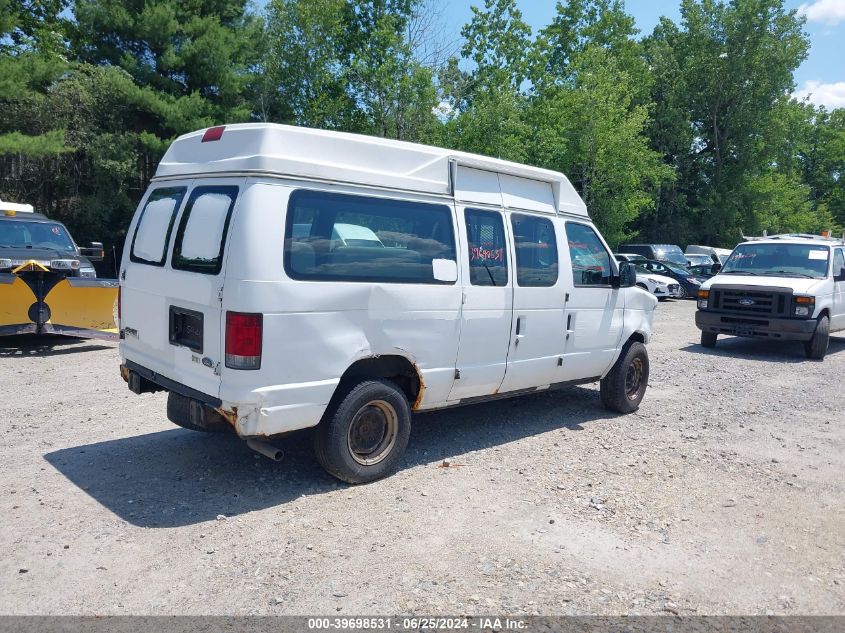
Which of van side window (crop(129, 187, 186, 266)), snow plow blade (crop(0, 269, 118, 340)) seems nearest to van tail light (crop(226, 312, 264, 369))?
van side window (crop(129, 187, 186, 266))

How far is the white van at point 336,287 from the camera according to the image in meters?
4.55

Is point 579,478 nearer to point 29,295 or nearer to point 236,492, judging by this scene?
point 236,492

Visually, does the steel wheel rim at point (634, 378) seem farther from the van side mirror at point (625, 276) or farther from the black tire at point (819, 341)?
the black tire at point (819, 341)

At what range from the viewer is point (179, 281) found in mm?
4953

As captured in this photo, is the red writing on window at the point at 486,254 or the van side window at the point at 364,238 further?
the red writing on window at the point at 486,254

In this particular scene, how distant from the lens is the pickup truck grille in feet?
39.4

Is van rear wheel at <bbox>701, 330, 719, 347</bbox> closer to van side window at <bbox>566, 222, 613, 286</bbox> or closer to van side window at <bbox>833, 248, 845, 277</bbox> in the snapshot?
van side window at <bbox>833, 248, 845, 277</bbox>

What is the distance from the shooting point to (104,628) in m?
3.32

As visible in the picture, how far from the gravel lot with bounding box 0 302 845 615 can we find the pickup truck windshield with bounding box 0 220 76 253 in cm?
483

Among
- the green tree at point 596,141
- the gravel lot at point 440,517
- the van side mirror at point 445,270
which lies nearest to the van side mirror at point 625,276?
the gravel lot at point 440,517

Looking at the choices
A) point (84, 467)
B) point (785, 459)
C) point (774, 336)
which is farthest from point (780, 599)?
point (774, 336)

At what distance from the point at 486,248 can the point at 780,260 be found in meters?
9.57

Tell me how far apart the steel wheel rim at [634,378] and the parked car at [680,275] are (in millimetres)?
18701

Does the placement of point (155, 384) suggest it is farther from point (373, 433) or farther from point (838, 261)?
point (838, 261)
